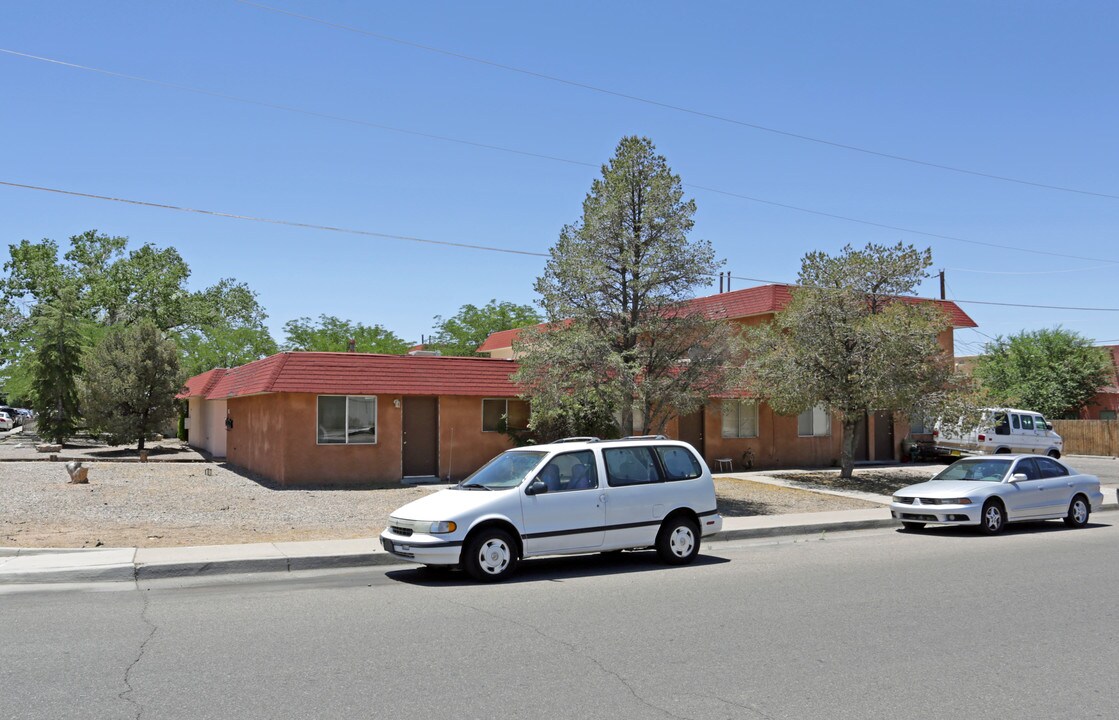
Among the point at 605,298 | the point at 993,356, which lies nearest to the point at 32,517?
the point at 605,298

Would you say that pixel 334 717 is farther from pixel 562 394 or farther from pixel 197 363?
pixel 197 363

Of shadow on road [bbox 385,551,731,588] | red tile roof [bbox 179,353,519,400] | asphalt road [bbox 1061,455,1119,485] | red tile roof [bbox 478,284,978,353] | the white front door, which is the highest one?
red tile roof [bbox 478,284,978,353]

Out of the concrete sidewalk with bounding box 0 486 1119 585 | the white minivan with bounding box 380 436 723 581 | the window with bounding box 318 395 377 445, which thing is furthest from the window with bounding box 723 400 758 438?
the concrete sidewalk with bounding box 0 486 1119 585

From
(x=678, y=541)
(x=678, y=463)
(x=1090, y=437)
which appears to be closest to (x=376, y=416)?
(x=678, y=463)

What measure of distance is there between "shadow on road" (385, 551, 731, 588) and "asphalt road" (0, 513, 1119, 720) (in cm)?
9

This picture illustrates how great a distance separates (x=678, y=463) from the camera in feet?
40.0

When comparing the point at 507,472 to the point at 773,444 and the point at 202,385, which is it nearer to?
the point at 773,444

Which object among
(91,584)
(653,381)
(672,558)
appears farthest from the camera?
(653,381)

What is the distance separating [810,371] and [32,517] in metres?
17.3

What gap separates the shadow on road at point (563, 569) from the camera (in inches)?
425

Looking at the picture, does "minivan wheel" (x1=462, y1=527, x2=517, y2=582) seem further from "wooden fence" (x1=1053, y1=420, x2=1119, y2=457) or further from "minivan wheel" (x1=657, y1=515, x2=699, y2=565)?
"wooden fence" (x1=1053, y1=420, x2=1119, y2=457)

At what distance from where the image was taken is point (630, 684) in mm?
6242

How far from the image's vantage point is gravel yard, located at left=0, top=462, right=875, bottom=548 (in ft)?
45.4

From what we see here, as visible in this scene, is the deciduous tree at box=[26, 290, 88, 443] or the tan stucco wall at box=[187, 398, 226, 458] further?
the deciduous tree at box=[26, 290, 88, 443]
